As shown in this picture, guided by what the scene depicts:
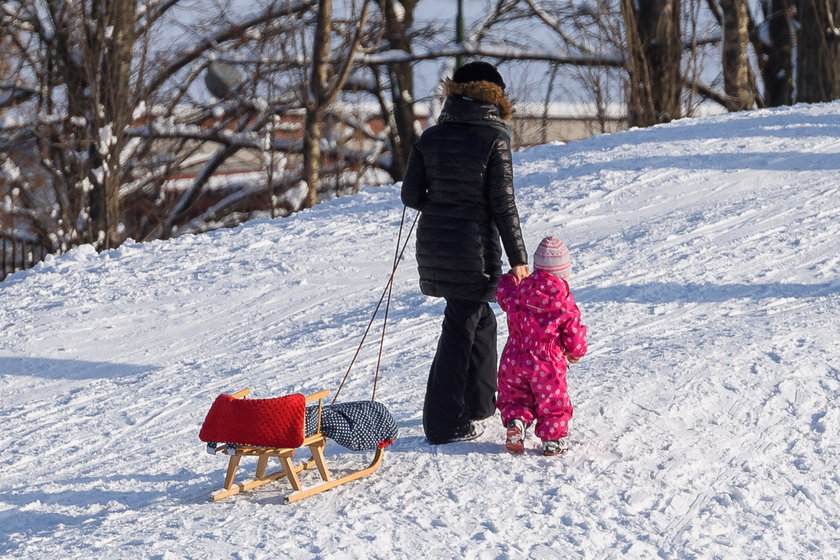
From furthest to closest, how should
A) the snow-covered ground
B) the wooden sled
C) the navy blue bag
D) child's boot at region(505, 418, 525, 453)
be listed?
child's boot at region(505, 418, 525, 453)
the navy blue bag
the wooden sled
the snow-covered ground

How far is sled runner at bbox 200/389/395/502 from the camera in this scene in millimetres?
4336

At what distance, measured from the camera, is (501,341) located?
6.71 m

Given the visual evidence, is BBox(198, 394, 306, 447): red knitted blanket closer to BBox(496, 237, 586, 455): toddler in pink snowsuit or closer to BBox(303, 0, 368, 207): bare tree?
BBox(496, 237, 586, 455): toddler in pink snowsuit

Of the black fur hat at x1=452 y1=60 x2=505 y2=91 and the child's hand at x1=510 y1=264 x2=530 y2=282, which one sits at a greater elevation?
the black fur hat at x1=452 y1=60 x2=505 y2=91

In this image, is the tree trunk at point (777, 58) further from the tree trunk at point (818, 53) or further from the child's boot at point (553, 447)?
the child's boot at point (553, 447)

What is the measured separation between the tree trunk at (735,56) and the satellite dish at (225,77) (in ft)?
27.7

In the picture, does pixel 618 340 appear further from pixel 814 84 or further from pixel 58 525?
pixel 814 84

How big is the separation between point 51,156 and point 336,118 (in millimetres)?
5257

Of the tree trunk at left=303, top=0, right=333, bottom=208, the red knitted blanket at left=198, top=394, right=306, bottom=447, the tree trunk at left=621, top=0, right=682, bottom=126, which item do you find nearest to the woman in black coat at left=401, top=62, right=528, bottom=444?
the red knitted blanket at left=198, top=394, right=306, bottom=447

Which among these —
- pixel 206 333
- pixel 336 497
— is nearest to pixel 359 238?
pixel 206 333

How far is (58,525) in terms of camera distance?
4586mm

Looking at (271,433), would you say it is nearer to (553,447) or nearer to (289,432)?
(289,432)

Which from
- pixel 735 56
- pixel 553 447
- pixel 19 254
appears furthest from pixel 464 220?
pixel 735 56

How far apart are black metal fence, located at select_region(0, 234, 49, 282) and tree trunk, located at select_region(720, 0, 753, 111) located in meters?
11.5
